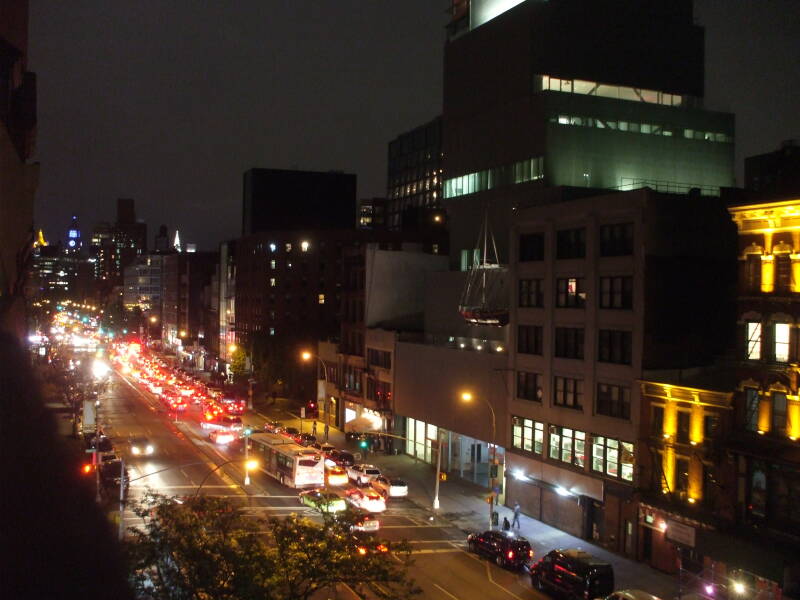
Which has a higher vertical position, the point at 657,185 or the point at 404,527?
the point at 657,185

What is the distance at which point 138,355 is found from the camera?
181 m

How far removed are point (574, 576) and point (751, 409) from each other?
38.7ft

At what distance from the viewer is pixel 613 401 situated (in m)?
45.7

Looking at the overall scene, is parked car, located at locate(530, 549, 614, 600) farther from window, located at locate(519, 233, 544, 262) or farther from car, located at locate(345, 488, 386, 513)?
window, located at locate(519, 233, 544, 262)

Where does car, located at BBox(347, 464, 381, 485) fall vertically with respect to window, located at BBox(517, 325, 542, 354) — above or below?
below

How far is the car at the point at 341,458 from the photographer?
2426 inches

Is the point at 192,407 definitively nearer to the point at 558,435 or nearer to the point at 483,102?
the point at 483,102

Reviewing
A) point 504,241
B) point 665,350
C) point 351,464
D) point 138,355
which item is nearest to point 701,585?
point 665,350

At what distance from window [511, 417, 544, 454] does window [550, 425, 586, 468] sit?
4.32 feet

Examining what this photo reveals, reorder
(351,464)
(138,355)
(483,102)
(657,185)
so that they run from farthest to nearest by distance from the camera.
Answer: (138,355), (483,102), (657,185), (351,464)

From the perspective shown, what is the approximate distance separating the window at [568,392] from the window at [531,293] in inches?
219

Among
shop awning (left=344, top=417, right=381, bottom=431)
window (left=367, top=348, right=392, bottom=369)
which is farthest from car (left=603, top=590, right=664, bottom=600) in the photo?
shop awning (left=344, top=417, right=381, bottom=431)

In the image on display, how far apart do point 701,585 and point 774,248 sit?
16.1 meters

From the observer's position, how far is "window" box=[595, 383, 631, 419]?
44709 mm
